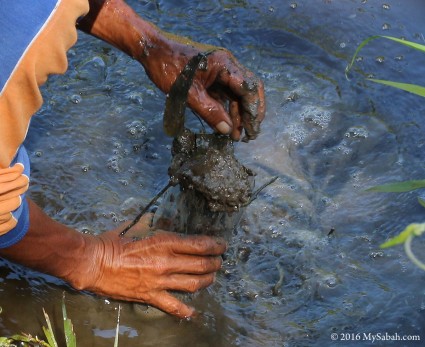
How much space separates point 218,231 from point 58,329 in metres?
0.75

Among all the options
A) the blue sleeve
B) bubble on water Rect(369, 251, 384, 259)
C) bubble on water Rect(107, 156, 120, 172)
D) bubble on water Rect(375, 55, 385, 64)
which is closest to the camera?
the blue sleeve

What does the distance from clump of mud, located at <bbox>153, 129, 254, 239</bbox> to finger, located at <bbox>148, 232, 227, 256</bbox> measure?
0.33 feet

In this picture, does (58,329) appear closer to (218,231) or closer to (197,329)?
(197,329)

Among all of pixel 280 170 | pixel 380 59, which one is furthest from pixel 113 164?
pixel 380 59

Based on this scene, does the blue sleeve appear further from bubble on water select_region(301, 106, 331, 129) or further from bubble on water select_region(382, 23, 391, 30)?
bubble on water select_region(382, 23, 391, 30)

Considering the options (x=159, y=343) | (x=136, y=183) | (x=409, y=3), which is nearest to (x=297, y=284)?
(x=159, y=343)

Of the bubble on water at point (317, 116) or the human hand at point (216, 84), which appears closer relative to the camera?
the human hand at point (216, 84)

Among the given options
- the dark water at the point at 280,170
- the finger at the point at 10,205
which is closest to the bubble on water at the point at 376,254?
the dark water at the point at 280,170

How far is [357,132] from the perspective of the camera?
407cm

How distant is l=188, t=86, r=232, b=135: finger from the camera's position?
108 inches

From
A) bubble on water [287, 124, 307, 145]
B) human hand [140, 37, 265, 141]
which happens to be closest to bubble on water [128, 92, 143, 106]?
bubble on water [287, 124, 307, 145]

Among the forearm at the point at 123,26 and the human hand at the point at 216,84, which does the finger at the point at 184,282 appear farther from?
the forearm at the point at 123,26

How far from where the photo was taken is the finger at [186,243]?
2.94 metres

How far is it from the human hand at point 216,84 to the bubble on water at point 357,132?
128cm
